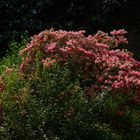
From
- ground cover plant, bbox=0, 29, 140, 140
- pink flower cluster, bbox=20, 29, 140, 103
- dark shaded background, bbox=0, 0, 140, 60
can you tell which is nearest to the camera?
ground cover plant, bbox=0, 29, 140, 140

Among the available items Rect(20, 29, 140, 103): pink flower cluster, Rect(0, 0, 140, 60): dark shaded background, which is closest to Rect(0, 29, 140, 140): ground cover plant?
Rect(20, 29, 140, 103): pink flower cluster

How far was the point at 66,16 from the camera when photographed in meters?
16.3

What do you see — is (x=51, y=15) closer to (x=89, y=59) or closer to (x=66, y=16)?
(x=66, y=16)

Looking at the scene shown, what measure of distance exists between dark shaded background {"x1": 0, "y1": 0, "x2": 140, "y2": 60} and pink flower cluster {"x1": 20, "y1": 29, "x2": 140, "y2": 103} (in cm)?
551

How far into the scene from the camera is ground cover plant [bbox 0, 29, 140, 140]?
884cm

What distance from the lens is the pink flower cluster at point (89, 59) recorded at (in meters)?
9.43

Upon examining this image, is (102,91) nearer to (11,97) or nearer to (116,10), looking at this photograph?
(11,97)

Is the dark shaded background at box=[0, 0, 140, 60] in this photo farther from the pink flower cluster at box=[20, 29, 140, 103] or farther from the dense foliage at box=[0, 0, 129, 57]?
the pink flower cluster at box=[20, 29, 140, 103]

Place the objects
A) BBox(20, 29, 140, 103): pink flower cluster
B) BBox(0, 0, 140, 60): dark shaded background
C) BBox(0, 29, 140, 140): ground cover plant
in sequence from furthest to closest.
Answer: BBox(0, 0, 140, 60): dark shaded background, BBox(20, 29, 140, 103): pink flower cluster, BBox(0, 29, 140, 140): ground cover plant

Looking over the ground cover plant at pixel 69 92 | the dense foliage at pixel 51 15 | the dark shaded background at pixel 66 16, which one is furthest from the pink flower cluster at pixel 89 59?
the dense foliage at pixel 51 15

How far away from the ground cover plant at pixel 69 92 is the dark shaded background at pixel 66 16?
5193 millimetres

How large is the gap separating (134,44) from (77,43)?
544cm

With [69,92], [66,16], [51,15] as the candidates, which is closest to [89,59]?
[69,92]

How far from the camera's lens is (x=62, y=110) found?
8.95 m
